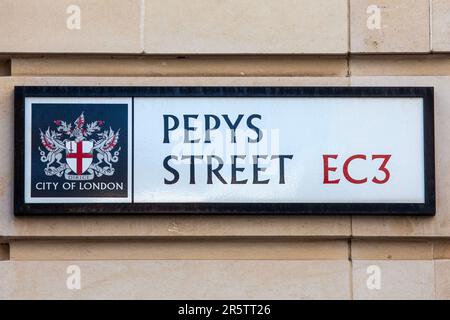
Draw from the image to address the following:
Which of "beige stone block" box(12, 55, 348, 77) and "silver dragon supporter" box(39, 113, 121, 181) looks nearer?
"silver dragon supporter" box(39, 113, 121, 181)

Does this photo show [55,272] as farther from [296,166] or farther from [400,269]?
[400,269]

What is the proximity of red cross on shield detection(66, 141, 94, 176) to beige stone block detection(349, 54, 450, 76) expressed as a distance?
222 centimetres

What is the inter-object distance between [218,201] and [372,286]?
4.65 ft

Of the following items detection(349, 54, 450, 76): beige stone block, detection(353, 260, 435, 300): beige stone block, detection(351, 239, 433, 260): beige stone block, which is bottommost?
detection(353, 260, 435, 300): beige stone block

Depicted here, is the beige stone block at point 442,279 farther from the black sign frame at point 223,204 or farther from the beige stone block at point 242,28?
the beige stone block at point 242,28

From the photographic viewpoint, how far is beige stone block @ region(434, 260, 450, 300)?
8.23 meters

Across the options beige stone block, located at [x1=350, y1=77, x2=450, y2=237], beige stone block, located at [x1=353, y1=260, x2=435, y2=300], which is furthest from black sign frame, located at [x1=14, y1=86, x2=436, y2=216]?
beige stone block, located at [x1=353, y1=260, x2=435, y2=300]

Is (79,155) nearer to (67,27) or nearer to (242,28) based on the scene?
(67,27)

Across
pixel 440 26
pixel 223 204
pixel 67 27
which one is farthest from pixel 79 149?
pixel 440 26

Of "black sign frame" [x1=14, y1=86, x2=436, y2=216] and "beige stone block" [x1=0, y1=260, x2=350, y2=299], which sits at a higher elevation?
"black sign frame" [x1=14, y1=86, x2=436, y2=216]

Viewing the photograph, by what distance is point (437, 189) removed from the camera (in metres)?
8.26

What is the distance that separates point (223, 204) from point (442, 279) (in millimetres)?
1859

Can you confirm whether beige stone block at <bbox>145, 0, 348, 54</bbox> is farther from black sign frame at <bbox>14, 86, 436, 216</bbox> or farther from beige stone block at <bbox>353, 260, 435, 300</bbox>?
beige stone block at <bbox>353, 260, 435, 300</bbox>
